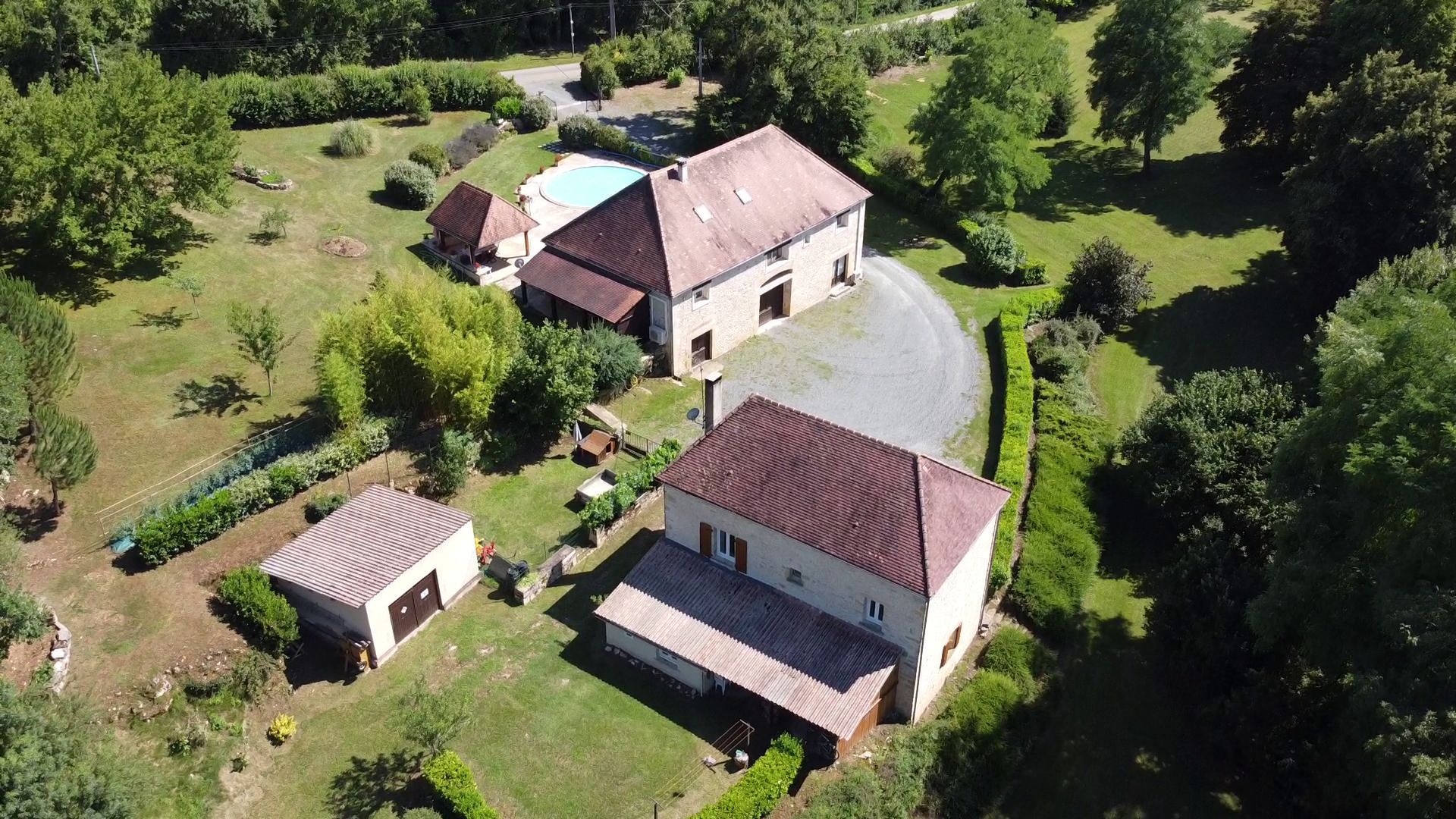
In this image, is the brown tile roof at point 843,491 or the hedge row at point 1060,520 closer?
the brown tile roof at point 843,491

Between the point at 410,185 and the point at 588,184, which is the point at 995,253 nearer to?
the point at 588,184

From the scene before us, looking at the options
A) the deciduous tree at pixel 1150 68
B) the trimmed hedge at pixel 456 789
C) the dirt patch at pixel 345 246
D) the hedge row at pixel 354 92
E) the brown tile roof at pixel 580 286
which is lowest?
the trimmed hedge at pixel 456 789

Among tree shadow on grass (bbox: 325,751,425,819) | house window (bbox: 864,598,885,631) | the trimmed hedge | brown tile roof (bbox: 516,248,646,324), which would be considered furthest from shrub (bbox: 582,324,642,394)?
the trimmed hedge

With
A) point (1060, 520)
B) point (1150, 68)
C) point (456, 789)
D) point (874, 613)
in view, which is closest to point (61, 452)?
point (456, 789)

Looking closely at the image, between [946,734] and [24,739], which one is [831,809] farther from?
[24,739]

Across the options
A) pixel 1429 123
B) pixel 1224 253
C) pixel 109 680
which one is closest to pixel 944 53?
pixel 1224 253

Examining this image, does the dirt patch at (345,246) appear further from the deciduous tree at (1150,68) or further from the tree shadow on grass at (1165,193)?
the deciduous tree at (1150,68)

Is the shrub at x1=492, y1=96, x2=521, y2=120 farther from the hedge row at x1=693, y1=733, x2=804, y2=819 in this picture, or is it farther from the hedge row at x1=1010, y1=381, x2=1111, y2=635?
the hedge row at x1=693, y1=733, x2=804, y2=819

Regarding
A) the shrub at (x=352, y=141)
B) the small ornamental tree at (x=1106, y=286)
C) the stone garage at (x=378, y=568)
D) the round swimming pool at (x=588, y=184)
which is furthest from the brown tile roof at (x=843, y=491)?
the shrub at (x=352, y=141)
